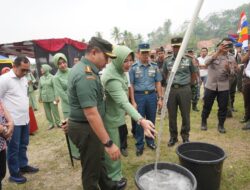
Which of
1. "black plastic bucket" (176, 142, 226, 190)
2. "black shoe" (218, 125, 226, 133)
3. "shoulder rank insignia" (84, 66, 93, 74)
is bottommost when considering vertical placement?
"black shoe" (218, 125, 226, 133)

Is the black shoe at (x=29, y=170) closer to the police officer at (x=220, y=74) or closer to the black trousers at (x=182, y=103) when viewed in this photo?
the black trousers at (x=182, y=103)

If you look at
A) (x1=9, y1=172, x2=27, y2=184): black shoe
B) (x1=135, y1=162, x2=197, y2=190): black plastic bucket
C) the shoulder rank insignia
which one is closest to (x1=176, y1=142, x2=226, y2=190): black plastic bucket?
(x1=135, y1=162, x2=197, y2=190): black plastic bucket

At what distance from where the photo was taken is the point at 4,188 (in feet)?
11.1

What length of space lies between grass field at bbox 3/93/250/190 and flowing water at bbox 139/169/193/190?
1.04 meters

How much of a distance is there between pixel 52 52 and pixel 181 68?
8687 mm

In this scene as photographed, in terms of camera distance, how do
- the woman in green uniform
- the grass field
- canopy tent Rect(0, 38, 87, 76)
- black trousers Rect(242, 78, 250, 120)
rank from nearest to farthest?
the woman in green uniform → the grass field → black trousers Rect(242, 78, 250, 120) → canopy tent Rect(0, 38, 87, 76)

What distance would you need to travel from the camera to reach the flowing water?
204 centimetres

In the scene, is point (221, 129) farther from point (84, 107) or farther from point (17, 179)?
point (17, 179)

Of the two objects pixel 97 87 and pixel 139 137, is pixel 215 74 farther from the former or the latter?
pixel 97 87

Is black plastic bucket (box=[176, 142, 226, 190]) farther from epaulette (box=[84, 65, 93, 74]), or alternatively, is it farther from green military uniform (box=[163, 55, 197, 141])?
epaulette (box=[84, 65, 93, 74])

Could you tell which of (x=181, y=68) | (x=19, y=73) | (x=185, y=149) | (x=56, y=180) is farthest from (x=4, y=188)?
(x=181, y=68)

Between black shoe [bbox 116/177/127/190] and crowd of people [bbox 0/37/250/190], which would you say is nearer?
crowd of people [bbox 0/37/250/190]

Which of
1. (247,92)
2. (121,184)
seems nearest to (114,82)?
(121,184)

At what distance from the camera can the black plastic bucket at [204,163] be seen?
8.02ft
